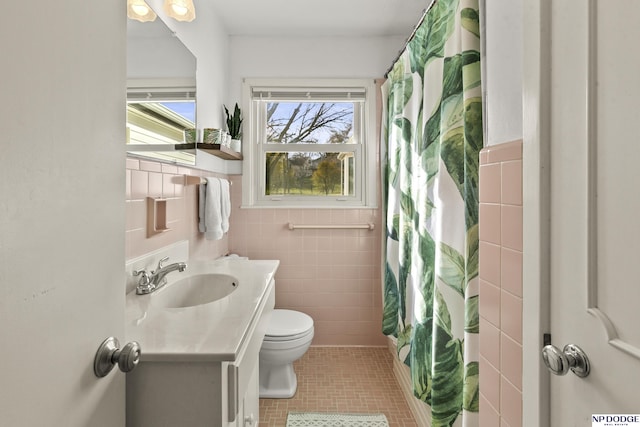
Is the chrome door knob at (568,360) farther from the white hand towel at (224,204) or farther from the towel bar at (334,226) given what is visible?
the towel bar at (334,226)

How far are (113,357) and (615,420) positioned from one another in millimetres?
832

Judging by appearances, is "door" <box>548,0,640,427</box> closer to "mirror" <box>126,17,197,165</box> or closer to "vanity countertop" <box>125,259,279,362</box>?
"vanity countertop" <box>125,259,279,362</box>

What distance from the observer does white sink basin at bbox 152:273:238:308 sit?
132 centimetres

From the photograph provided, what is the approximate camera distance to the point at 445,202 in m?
1.20

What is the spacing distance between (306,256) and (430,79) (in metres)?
1.54

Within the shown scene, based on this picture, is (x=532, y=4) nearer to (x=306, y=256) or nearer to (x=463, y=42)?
(x=463, y=42)

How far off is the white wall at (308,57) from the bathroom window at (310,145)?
0.11 meters

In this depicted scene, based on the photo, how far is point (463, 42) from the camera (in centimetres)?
109

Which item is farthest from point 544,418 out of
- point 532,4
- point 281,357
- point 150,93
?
point 150,93

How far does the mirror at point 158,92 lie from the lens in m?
1.24

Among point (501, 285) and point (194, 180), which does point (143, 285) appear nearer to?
point (194, 180)

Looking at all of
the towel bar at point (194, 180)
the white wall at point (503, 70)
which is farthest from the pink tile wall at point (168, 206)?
the white wall at point (503, 70)

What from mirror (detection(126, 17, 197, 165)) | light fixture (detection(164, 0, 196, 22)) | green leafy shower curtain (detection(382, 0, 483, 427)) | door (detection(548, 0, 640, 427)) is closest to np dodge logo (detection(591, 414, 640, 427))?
door (detection(548, 0, 640, 427))

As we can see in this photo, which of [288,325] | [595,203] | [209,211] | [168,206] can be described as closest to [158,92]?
[168,206]
